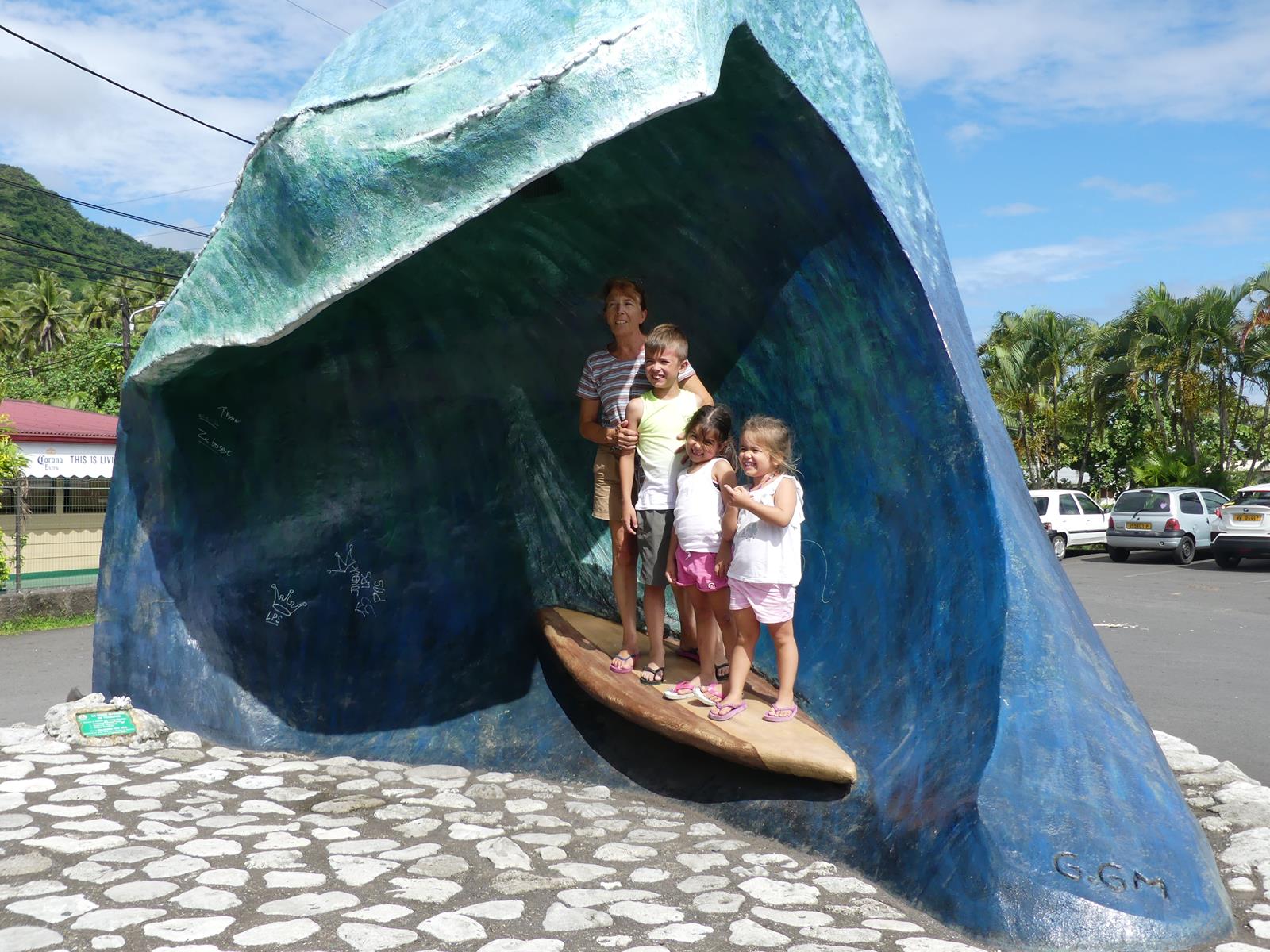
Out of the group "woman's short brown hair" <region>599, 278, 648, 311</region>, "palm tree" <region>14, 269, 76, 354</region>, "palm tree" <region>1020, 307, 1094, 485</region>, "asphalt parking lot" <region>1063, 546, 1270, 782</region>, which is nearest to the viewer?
"woman's short brown hair" <region>599, 278, 648, 311</region>

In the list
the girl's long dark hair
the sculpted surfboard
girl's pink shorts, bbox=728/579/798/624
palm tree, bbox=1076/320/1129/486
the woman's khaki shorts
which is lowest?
the sculpted surfboard

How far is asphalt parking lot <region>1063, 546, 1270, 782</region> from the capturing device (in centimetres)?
658

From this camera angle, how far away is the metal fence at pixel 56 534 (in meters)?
14.2

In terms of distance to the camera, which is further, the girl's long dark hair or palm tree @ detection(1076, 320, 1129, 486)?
palm tree @ detection(1076, 320, 1129, 486)

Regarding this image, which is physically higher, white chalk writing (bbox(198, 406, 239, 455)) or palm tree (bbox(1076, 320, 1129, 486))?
palm tree (bbox(1076, 320, 1129, 486))

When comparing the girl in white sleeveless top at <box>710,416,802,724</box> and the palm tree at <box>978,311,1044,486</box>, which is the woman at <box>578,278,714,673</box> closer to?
the girl in white sleeveless top at <box>710,416,802,724</box>

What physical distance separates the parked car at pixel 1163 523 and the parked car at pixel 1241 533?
886 mm

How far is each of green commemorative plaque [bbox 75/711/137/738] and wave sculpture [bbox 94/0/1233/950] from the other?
15 cm

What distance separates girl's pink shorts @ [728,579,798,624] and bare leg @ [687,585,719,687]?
310mm

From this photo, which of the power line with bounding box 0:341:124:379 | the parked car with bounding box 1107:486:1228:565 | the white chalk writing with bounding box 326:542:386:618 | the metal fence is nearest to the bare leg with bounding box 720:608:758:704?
the white chalk writing with bounding box 326:542:386:618

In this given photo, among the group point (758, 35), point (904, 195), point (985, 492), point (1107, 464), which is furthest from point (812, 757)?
point (1107, 464)

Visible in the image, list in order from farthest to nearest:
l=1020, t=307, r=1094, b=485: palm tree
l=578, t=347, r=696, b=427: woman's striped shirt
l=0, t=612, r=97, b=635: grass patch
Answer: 1. l=1020, t=307, r=1094, b=485: palm tree
2. l=0, t=612, r=97, b=635: grass patch
3. l=578, t=347, r=696, b=427: woman's striped shirt

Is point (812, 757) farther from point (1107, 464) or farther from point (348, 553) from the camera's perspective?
point (1107, 464)

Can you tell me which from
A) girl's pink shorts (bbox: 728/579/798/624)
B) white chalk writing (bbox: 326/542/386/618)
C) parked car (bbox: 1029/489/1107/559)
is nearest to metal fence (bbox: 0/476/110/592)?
white chalk writing (bbox: 326/542/386/618)
